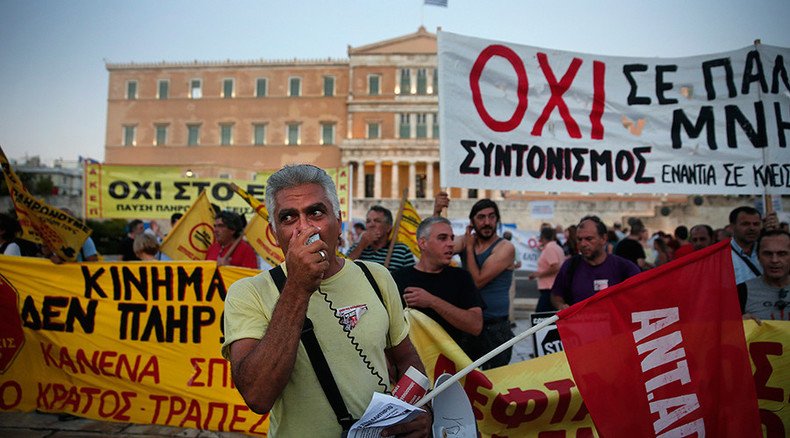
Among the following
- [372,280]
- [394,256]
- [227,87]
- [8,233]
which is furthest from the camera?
[227,87]

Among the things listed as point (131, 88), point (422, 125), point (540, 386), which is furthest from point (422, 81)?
point (540, 386)

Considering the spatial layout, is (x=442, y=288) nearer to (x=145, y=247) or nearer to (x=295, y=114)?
(x=145, y=247)

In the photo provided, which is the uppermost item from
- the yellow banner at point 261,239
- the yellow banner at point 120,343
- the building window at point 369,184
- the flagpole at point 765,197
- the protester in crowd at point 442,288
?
the building window at point 369,184

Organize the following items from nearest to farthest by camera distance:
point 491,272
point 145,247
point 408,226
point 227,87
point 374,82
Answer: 1. point 491,272
2. point 145,247
3. point 408,226
4. point 374,82
5. point 227,87

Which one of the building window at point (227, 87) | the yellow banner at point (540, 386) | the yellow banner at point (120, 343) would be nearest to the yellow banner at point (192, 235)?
the yellow banner at point (120, 343)

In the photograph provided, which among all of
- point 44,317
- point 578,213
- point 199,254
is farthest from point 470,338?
point 578,213

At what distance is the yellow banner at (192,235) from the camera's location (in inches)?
216

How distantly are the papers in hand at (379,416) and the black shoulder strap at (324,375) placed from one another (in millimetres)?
66

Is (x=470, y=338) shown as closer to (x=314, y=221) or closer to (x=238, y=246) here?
(x=314, y=221)

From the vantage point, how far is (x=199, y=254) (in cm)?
566

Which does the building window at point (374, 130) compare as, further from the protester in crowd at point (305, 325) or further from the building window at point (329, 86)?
the protester in crowd at point (305, 325)

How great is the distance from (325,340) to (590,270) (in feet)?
9.46

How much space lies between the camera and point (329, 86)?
157 ft

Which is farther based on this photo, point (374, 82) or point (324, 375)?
point (374, 82)
